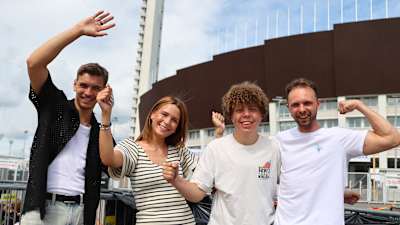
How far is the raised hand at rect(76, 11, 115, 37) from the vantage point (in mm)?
2875

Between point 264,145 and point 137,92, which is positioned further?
point 137,92

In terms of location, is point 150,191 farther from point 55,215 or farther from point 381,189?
point 381,189

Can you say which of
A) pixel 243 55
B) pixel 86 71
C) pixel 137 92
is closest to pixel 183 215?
pixel 86 71

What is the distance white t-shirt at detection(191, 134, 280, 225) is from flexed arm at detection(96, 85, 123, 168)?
0.59m

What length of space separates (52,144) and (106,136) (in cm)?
44

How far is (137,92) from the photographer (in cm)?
9188

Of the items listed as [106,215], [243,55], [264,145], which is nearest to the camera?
[264,145]

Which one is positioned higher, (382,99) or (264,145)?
(382,99)

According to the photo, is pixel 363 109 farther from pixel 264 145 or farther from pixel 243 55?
pixel 243 55

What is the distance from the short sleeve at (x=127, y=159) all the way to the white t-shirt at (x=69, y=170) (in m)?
0.23

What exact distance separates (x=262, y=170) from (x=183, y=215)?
703 millimetres

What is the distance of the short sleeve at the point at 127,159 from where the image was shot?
2.93 metres

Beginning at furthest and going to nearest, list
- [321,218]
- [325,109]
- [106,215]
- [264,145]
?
[325,109] < [106,215] < [264,145] < [321,218]

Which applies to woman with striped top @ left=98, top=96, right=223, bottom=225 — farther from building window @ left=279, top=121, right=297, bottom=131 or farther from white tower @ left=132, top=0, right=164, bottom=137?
white tower @ left=132, top=0, right=164, bottom=137
